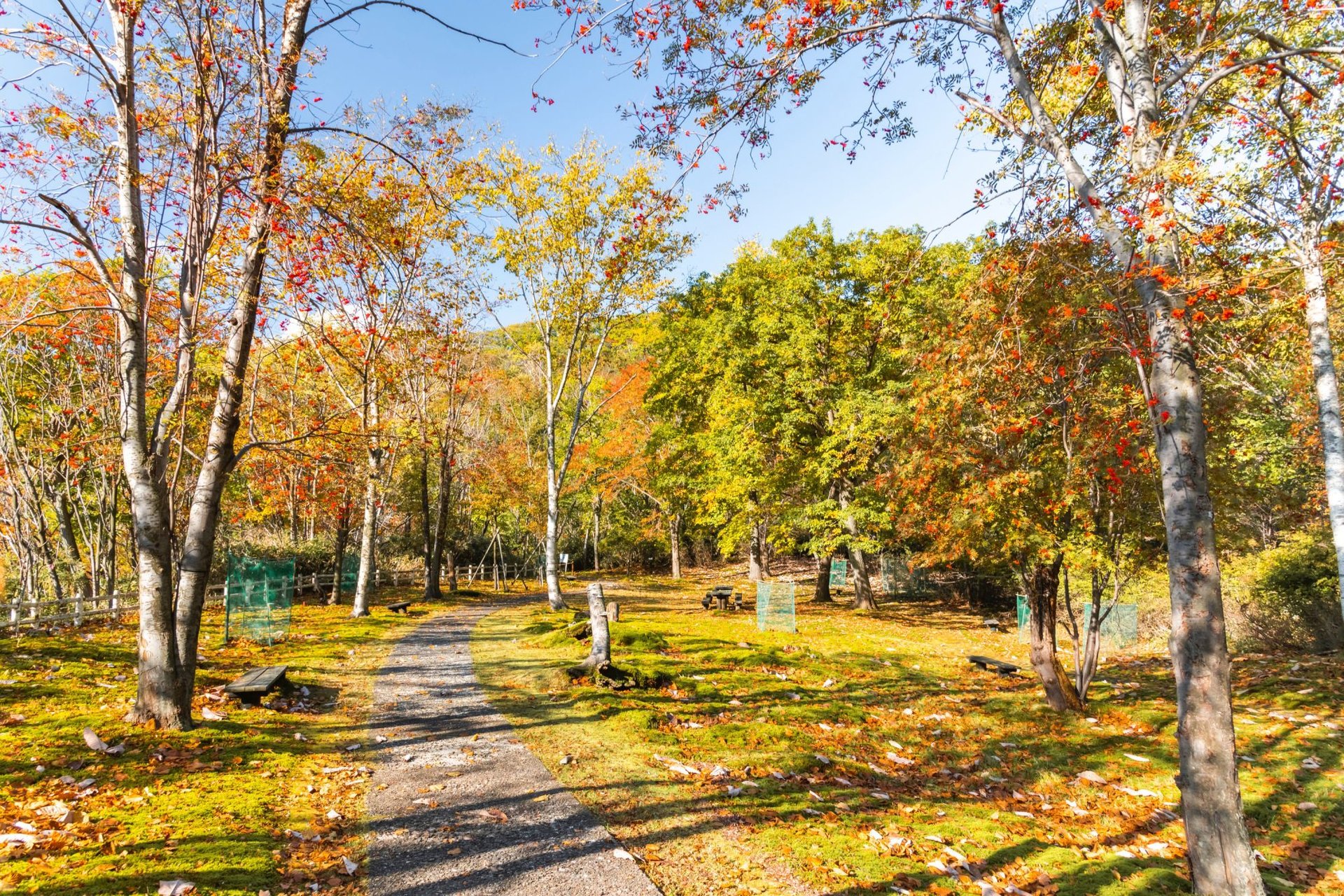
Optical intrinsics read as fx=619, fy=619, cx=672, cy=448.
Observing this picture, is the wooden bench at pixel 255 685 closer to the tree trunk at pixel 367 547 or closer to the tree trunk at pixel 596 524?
the tree trunk at pixel 367 547

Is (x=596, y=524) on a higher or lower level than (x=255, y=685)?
higher

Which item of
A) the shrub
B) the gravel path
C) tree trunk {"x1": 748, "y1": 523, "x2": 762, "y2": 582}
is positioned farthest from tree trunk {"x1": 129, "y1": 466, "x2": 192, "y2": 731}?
tree trunk {"x1": 748, "y1": 523, "x2": 762, "y2": 582}

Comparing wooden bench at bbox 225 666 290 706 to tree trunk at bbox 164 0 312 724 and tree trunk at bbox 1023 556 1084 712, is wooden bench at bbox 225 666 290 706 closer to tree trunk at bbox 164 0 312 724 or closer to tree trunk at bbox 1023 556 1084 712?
tree trunk at bbox 164 0 312 724

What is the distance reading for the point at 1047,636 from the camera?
426 inches

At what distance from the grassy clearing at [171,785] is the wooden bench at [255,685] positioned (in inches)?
6.5

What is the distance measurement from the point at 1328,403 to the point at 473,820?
1338 cm

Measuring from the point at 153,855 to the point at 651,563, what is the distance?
44.0 meters

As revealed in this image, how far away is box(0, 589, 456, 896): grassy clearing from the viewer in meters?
4.38

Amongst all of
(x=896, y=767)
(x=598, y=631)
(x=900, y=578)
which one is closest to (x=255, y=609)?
(x=598, y=631)

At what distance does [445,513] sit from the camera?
25.4 metres

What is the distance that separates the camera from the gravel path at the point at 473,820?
450cm

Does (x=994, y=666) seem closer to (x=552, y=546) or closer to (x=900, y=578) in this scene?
(x=552, y=546)

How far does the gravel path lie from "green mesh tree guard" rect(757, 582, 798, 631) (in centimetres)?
1002

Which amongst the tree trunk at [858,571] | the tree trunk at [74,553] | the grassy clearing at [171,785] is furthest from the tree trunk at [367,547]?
the tree trunk at [858,571]
